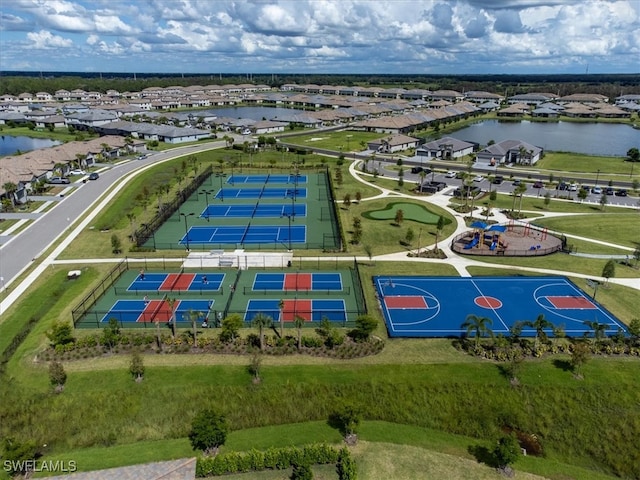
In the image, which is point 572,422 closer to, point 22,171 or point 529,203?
point 529,203

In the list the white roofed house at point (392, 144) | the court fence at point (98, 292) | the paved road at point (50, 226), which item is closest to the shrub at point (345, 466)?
the court fence at point (98, 292)

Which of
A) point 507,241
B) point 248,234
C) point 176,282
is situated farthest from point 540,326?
point 248,234

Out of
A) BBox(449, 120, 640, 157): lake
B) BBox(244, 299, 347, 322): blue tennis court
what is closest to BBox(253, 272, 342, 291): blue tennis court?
BBox(244, 299, 347, 322): blue tennis court

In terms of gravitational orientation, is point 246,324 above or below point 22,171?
below

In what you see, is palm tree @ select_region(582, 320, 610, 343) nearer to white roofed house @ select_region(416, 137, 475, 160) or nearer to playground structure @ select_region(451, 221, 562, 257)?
playground structure @ select_region(451, 221, 562, 257)

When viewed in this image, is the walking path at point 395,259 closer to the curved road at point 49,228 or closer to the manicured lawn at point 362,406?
the curved road at point 49,228

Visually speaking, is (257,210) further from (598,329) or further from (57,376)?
(598,329)

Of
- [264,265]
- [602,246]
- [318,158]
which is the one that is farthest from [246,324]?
[318,158]
